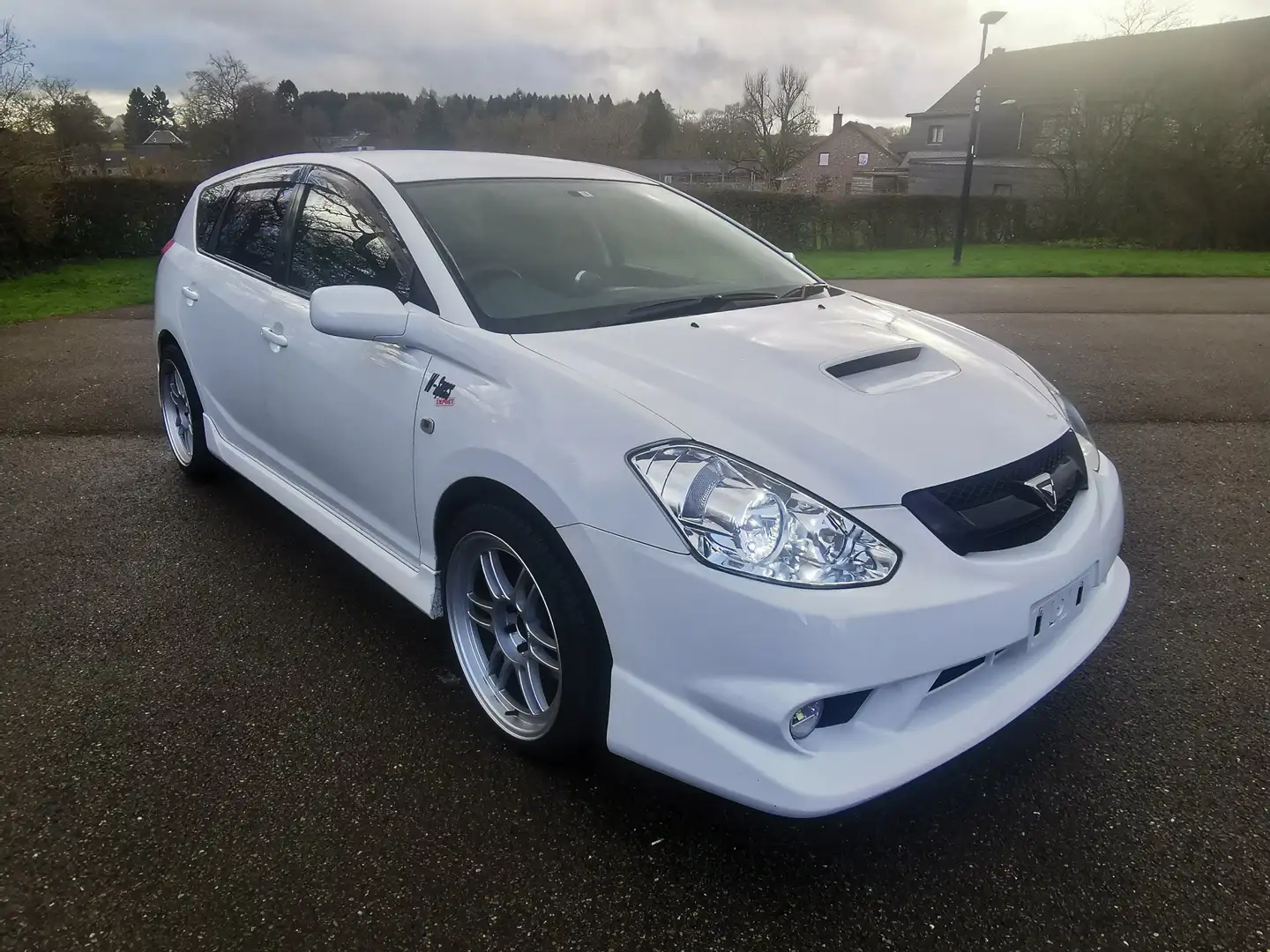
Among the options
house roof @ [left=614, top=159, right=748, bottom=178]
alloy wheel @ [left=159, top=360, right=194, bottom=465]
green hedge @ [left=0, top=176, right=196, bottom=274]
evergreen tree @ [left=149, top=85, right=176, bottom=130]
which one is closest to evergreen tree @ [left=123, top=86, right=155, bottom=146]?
evergreen tree @ [left=149, top=85, right=176, bottom=130]

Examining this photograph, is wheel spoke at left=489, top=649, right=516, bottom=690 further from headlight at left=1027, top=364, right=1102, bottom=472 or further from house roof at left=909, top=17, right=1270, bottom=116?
house roof at left=909, top=17, right=1270, bottom=116

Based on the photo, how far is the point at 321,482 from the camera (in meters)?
3.32

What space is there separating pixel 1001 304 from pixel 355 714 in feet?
37.4

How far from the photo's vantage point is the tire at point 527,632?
2191 millimetres

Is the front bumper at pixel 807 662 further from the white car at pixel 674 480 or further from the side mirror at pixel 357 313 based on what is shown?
the side mirror at pixel 357 313

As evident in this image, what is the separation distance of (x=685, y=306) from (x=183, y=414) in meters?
3.28

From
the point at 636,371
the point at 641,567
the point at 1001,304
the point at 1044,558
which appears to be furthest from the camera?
the point at 1001,304

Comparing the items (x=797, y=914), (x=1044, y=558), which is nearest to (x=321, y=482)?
(x=797, y=914)

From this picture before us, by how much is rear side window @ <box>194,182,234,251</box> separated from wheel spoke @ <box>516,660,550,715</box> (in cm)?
299

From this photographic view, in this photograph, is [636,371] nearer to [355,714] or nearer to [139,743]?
[355,714]

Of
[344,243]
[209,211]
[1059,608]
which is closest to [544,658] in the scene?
[1059,608]

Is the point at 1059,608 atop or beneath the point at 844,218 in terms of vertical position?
beneath

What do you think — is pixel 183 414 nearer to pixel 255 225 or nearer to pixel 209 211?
pixel 209 211

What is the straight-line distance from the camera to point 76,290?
46.8ft
